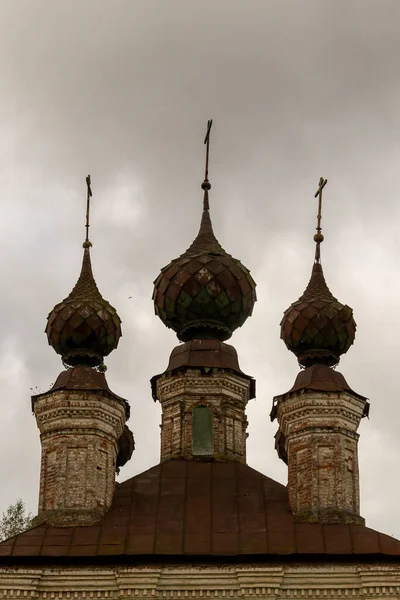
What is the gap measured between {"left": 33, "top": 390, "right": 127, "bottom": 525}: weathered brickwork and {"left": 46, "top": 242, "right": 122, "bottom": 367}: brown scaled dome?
114 cm

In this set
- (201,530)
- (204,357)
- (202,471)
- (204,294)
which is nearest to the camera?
(201,530)

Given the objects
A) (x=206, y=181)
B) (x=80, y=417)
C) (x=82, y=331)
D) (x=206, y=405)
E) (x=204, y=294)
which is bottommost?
(x=80, y=417)

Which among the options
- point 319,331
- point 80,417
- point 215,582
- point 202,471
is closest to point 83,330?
point 80,417

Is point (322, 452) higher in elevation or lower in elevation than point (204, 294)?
lower

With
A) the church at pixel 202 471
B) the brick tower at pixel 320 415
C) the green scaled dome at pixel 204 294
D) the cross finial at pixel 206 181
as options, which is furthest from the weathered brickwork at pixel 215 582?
the cross finial at pixel 206 181

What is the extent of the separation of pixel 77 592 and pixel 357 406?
17.5 ft

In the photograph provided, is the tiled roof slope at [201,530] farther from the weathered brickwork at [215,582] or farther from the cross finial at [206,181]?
the cross finial at [206,181]

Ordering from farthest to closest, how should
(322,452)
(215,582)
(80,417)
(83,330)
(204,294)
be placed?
1. (204,294)
2. (83,330)
3. (80,417)
4. (322,452)
5. (215,582)

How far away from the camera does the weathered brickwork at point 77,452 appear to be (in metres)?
26.5

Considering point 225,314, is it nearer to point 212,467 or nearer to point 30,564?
point 212,467

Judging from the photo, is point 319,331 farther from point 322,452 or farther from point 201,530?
point 201,530

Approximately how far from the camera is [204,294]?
1159 inches

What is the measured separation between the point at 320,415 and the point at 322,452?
0.60 m

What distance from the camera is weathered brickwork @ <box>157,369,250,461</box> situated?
93.8ft
